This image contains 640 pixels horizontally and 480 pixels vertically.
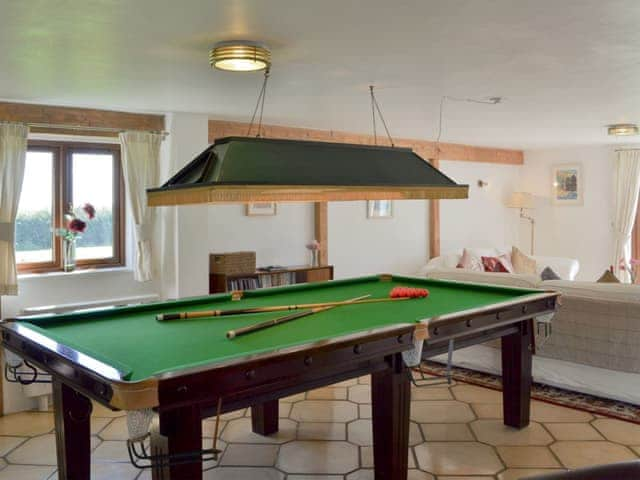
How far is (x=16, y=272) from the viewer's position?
172 inches

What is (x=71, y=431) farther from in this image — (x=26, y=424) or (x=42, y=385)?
(x=42, y=385)

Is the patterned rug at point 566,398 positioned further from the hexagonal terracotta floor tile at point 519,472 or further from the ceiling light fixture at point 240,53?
the ceiling light fixture at point 240,53

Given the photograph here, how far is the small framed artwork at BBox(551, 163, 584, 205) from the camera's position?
8.66 metres

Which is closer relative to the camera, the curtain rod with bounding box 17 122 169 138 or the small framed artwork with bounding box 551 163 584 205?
the curtain rod with bounding box 17 122 169 138

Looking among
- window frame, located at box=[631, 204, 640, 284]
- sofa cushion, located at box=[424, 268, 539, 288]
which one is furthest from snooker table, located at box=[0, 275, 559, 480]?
window frame, located at box=[631, 204, 640, 284]

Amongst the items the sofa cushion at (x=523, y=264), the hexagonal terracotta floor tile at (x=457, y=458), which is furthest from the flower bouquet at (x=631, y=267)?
the hexagonal terracotta floor tile at (x=457, y=458)

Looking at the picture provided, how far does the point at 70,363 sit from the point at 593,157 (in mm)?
8019

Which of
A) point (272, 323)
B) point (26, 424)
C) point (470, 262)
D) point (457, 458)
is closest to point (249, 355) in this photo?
point (272, 323)

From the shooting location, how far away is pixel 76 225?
15.7 ft

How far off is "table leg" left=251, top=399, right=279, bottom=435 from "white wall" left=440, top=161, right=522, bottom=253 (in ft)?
15.8

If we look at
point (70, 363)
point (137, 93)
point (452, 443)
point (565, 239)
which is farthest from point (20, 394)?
point (565, 239)

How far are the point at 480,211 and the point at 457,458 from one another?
5665 millimetres

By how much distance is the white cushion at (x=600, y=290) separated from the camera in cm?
420

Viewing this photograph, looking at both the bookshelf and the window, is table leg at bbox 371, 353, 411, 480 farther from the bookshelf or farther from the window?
the window
